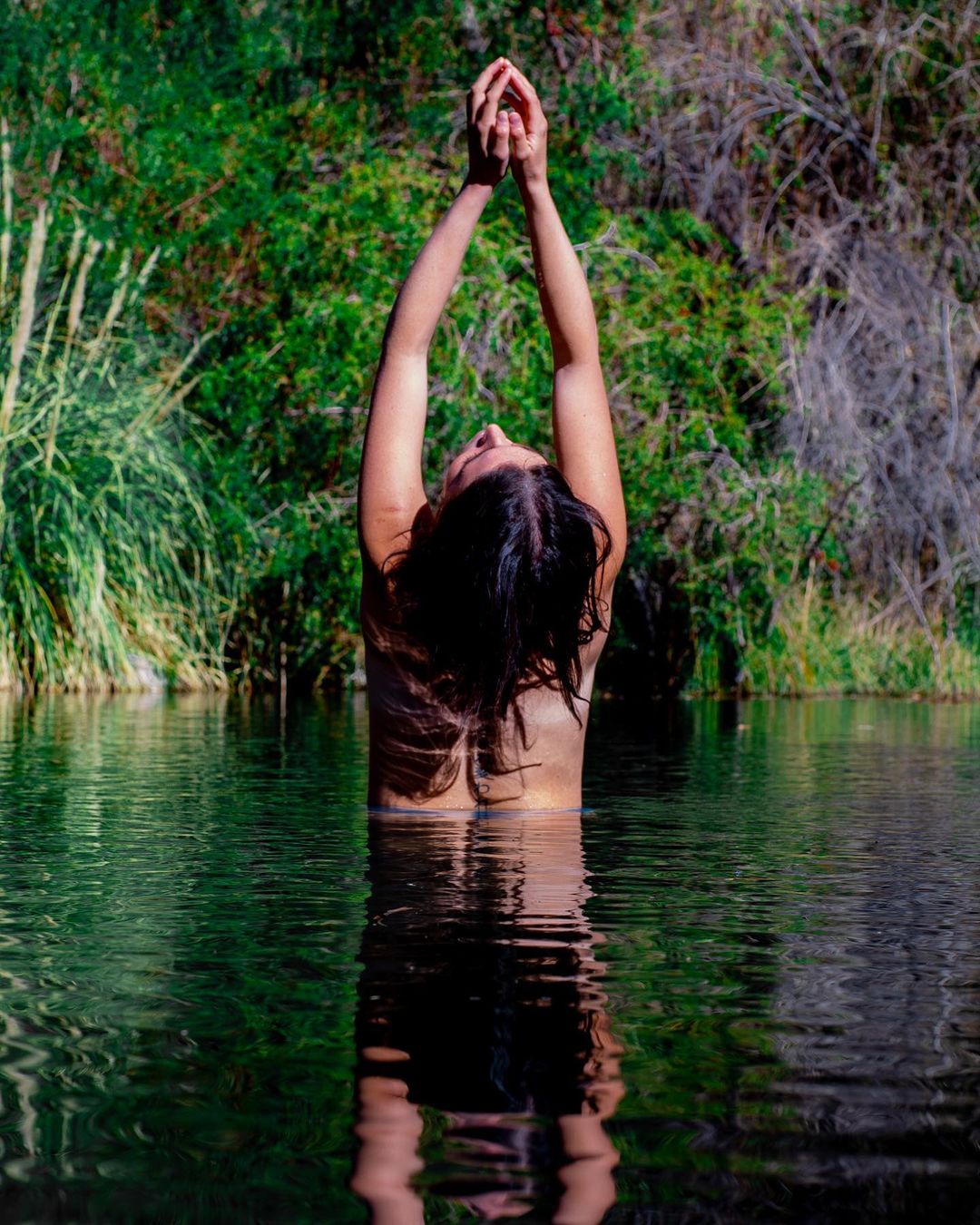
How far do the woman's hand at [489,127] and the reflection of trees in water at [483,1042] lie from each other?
1.42 meters

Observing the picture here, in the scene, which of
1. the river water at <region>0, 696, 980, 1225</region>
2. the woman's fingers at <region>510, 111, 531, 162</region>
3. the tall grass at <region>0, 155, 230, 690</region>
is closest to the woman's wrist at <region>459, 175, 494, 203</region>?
the woman's fingers at <region>510, 111, 531, 162</region>

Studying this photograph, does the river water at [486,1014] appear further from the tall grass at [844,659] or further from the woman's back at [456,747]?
the tall grass at [844,659]

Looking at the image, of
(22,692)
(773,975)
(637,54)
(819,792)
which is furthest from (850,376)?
(773,975)

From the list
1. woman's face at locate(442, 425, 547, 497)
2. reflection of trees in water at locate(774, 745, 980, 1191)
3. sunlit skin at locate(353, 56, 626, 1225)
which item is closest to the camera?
reflection of trees in water at locate(774, 745, 980, 1191)

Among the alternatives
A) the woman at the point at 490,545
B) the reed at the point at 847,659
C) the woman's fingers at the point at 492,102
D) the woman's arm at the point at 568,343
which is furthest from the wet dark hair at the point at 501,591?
the reed at the point at 847,659

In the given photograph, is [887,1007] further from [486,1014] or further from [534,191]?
[534,191]

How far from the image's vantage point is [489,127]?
3.71 metres

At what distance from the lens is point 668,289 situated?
13.2 meters

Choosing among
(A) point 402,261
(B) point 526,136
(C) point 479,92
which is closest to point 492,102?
(C) point 479,92

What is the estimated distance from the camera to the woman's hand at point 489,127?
3695 millimetres

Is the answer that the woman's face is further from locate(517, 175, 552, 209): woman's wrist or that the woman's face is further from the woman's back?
locate(517, 175, 552, 209): woman's wrist

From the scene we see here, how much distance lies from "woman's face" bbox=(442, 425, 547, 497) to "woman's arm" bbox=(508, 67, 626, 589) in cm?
18

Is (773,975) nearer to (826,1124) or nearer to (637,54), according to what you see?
(826,1124)

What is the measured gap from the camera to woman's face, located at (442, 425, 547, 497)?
3609 mm
